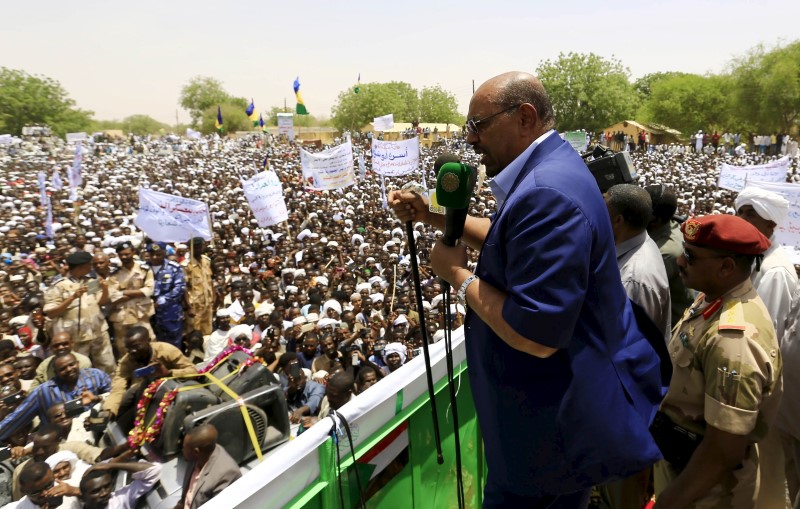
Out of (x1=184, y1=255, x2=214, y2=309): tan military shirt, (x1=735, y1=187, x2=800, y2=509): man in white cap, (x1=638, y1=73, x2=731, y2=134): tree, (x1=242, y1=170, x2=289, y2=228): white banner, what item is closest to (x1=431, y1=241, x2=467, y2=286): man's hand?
(x1=735, y1=187, x2=800, y2=509): man in white cap

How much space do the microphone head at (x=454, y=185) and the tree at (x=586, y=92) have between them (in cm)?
4760

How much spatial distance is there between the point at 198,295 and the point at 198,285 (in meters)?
0.13

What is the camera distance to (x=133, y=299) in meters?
6.39

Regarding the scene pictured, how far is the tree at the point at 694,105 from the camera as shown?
45906mm

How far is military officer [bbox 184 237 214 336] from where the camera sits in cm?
732

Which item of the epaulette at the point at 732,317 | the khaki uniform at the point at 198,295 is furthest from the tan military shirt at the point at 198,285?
the epaulette at the point at 732,317

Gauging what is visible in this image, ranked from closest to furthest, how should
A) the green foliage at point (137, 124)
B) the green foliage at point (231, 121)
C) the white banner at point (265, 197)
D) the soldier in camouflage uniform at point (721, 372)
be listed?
the soldier in camouflage uniform at point (721, 372), the white banner at point (265, 197), the green foliage at point (231, 121), the green foliage at point (137, 124)

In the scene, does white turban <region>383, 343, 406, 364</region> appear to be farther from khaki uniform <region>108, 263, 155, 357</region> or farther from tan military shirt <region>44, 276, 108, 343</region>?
tan military shirt <region>44, 276, 108, 343</region>

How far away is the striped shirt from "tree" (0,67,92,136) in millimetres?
58017

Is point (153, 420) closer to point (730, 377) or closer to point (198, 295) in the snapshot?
point (730, 377)

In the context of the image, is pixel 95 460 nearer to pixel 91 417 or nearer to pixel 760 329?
pixel 91 417

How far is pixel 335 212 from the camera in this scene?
16.2 metres

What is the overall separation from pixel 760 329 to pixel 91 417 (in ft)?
13.6

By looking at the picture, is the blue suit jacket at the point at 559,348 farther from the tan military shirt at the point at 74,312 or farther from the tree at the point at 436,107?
the tree at the point at 436,107
